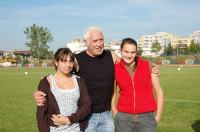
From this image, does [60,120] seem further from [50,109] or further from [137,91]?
[137,91]

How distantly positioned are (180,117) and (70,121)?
25.4 ft

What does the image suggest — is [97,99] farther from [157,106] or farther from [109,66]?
[157,106]

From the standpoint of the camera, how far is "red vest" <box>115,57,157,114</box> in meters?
5.03

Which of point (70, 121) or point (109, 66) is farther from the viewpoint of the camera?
point (109, 66)

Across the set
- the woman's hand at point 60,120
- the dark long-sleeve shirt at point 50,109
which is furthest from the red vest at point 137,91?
the woman's hand at point 60,120

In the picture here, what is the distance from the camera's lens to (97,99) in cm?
525

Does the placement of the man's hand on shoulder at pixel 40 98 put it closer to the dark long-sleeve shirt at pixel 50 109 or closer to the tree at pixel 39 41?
the dark long-sleeve shirt at pixel 50 109

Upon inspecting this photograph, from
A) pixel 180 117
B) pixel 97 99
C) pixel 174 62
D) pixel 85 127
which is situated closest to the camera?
pixel 85 127

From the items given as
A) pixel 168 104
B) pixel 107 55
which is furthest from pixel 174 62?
pixel 107 55

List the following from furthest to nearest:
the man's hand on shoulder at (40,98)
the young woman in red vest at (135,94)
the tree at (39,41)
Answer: the tree at (39,41) < the young woman in red vest at (135,94) < the man's hand on shoulder at (40,98)

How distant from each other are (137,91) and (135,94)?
46 mm

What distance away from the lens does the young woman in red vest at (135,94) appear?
5020 millimetres

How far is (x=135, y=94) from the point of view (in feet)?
16.5

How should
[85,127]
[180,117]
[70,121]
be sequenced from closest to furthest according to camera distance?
[70,121] → [85,127] → [180,117]
